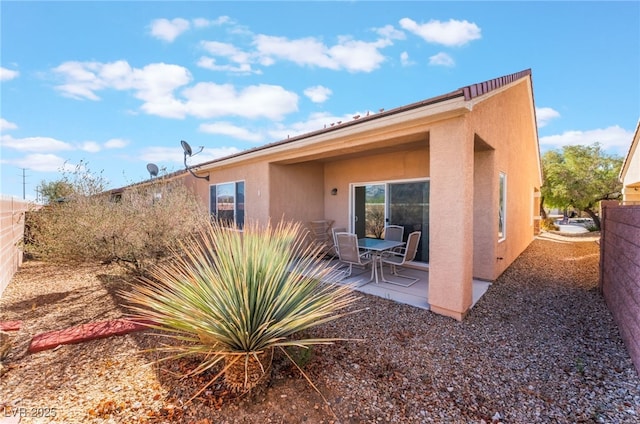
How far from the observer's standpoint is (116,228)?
18.7 feet

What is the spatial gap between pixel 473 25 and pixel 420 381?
9.98 metres

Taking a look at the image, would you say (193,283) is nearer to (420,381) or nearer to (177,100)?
(420,381)

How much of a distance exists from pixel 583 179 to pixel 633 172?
837 cm

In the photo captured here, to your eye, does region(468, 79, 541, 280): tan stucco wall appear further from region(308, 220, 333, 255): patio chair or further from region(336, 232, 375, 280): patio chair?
region(308, 220, 333, 255): patio chair

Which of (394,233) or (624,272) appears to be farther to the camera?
(394,233)

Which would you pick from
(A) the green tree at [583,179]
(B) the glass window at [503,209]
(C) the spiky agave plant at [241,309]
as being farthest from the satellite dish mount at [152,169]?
(A) the green tree at [583,179]

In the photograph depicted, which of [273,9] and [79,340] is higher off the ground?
[273,9]

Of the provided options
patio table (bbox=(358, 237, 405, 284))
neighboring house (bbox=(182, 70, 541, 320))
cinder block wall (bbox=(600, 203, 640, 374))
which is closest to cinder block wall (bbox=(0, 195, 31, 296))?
neighboring house (bbox=(182, 70, 541, 320))

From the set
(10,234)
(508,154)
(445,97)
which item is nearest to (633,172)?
(508,154)

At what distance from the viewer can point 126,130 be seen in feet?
39.0

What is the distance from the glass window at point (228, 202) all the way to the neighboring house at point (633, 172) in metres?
15.8

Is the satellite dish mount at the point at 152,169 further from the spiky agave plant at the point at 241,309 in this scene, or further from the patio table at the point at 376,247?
the spiky agave plant at the point at 241,309

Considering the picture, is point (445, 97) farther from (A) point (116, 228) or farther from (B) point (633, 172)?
(B) point (633, 172)

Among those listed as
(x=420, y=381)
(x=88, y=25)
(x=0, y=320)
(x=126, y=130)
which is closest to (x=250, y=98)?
(x=126, y=130)
